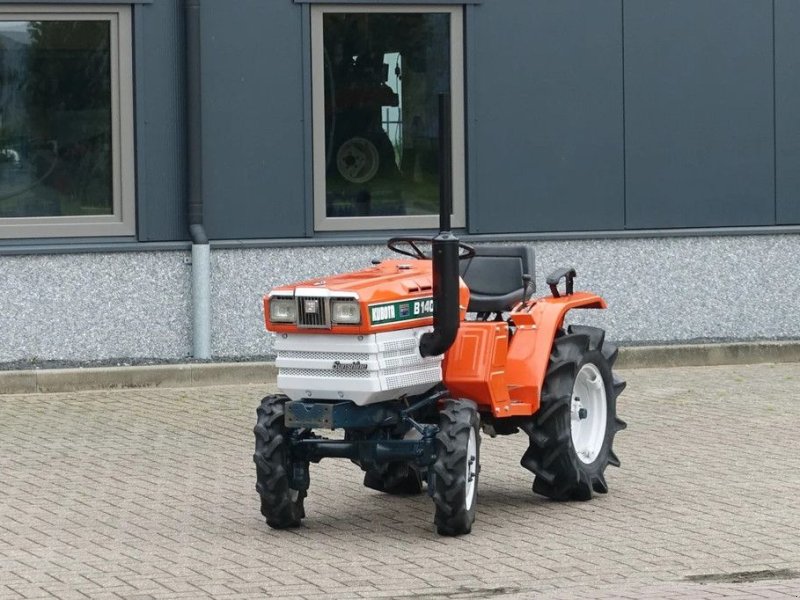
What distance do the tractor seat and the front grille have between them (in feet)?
4.12

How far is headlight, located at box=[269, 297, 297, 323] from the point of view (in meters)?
8.38

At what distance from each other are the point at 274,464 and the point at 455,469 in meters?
0.91

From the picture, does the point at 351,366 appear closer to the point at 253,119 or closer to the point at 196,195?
the point at 196,195

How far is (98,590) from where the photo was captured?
24.1 feet

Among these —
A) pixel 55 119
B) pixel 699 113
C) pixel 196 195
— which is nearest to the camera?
pixel 196 195

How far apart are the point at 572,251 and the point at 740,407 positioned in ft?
10.5

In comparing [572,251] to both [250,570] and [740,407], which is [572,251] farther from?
[250,570]

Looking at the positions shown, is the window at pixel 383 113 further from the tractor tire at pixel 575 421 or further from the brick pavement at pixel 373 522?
the tractor tire at pixel 575 421

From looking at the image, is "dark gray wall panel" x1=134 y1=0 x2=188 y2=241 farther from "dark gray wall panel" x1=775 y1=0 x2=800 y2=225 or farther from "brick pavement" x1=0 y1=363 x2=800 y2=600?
"dark gray wall panel" x1=775 y1=0 x2=800 y2=225

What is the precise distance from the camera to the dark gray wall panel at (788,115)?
16125 millimetres

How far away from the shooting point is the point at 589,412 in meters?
9.71

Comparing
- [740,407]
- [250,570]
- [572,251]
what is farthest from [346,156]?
[250,570]

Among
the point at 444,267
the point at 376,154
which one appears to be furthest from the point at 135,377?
the point at 444,267

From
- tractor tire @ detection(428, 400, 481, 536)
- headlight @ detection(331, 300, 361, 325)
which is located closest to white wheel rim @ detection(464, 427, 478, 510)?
tractor tire @ detection(428, 400, 481, 536)
